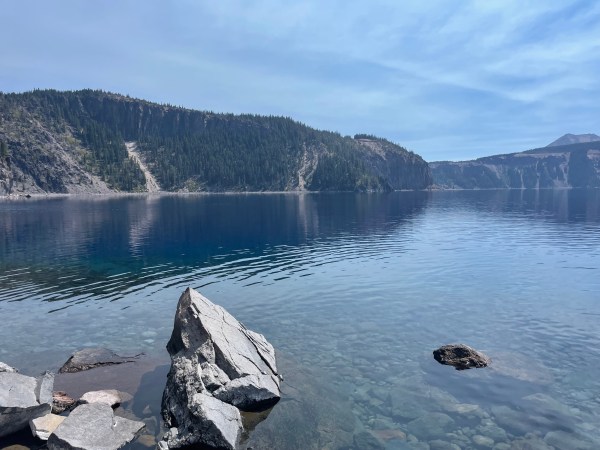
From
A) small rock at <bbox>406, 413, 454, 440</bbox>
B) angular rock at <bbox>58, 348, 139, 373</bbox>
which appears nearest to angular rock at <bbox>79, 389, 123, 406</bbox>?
angular rock at <bbox>58, 348, 139, 373</bbox>

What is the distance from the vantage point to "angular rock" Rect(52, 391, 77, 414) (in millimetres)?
20733

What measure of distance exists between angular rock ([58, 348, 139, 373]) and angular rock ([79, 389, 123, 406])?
506 centimetres

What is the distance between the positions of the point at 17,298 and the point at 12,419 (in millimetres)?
27290

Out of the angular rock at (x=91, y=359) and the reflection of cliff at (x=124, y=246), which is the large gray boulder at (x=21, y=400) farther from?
the reflection of cliff at (x=124, y=246)

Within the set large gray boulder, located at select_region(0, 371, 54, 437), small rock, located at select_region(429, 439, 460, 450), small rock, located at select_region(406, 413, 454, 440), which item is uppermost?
large gray boulder, located at select_region(0, 371, 54, 437)

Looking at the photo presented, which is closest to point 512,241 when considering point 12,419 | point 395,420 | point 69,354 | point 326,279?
point 326,279

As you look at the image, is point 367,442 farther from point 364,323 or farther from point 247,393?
point 364,323

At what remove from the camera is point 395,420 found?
67.5 feet

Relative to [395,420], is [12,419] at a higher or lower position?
higher

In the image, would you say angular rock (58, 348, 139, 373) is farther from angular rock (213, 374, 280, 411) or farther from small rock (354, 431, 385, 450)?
small rock (354, 431, 385, 450)

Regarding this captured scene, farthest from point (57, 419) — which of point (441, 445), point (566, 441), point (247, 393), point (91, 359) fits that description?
point (566, 441)

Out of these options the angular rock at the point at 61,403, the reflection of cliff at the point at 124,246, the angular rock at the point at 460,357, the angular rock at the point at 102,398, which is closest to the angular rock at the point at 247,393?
the angular rock at the point at 102,398

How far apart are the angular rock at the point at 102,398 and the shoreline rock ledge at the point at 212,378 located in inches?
92.7

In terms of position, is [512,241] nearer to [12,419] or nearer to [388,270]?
[388,270]
